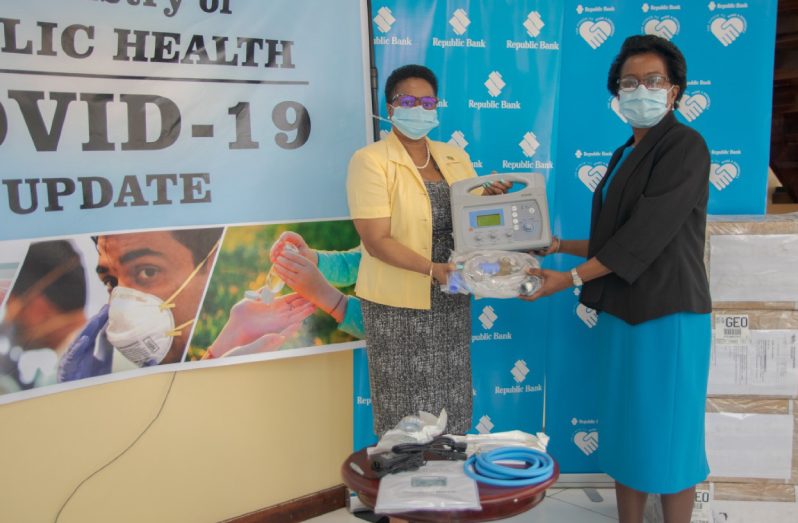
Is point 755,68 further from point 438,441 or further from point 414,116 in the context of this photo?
point 438,441

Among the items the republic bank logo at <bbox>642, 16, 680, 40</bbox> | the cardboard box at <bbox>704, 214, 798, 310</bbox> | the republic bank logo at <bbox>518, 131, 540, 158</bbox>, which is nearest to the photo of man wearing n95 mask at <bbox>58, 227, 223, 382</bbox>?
the republic bank logo at <bbox>518, 131, 540, 158</bbox>

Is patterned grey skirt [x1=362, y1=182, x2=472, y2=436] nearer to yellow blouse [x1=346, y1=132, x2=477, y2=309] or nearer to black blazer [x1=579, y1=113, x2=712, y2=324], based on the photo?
yellow blouse [x1=346, y1=132, x2=477, y2=309]

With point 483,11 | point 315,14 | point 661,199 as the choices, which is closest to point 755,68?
point 483,11

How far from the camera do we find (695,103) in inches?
109

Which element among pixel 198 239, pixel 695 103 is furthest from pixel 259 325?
pixel 695 103

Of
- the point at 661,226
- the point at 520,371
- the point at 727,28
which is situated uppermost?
the point at 727,28

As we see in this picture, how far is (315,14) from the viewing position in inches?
99.5

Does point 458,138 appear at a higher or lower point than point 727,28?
lower

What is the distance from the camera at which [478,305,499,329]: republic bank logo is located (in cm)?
290

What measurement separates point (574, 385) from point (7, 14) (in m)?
2.41

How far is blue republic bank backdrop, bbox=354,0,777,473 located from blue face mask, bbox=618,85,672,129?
0.83 m

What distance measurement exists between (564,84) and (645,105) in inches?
35.7

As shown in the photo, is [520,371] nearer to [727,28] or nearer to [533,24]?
[533,24]

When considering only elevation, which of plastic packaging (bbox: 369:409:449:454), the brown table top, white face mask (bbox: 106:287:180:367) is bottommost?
the brown table top
